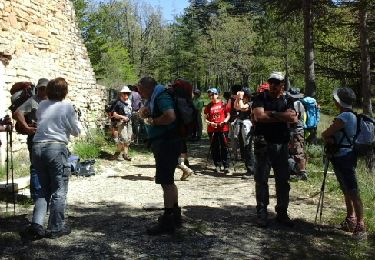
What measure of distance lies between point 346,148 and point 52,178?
3396 mm

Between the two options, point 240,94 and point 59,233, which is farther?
point 240,94

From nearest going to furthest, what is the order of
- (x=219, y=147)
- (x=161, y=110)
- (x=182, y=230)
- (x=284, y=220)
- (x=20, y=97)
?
(x=161, y=110)
(x=182, y=230)
(x=284, y=220)
(x=20, y=97)
(x=219, y=147)

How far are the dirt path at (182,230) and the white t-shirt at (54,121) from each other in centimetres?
116

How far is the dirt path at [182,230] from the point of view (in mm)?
4496

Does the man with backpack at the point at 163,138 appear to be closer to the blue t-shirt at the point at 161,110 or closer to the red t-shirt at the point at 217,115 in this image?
the blue t-shirt at the point at 161,110

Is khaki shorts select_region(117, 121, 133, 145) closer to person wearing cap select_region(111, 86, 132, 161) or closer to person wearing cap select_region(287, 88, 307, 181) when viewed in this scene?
person wearing cap select_region(111, 86, 132, 161)

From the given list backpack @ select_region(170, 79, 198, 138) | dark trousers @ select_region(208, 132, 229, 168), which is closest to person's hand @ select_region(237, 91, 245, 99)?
dark trousers @ select_region(208, 132, 229, 168)

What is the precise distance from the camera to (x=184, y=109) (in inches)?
194

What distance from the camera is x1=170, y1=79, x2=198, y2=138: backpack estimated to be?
492 cm

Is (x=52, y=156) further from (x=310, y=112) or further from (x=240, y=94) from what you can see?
(x=310, y=112)

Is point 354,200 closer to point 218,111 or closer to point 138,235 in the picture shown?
point 138,235

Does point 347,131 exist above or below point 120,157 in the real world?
above

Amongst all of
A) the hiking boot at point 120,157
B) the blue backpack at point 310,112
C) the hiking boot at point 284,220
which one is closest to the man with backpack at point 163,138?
the hiking boot at point 284,220

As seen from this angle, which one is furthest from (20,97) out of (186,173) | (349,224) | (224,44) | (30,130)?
(224,44)
